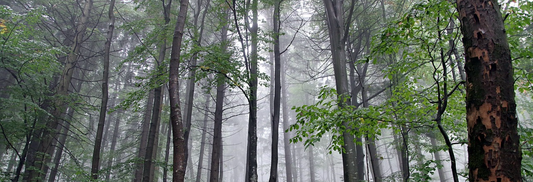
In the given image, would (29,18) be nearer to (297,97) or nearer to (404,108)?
(404,108)

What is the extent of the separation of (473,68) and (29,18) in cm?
969

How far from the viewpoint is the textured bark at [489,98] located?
91.5 inches

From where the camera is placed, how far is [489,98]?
2469 mm

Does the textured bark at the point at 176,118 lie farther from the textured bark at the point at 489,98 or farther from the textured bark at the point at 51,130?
the textured bark at the point at 51,130

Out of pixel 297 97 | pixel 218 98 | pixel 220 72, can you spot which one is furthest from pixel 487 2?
pixel 297 97

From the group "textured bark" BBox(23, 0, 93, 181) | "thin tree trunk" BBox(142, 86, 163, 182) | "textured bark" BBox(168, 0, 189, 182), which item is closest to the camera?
"textured bark" BBox(168, 0, 189, 182)

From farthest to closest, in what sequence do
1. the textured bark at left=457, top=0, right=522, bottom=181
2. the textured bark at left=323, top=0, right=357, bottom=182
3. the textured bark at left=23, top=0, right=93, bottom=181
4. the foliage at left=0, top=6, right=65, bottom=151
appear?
the textured bark at left=23, top=0, right=93, bottom=181 < the foliage at left=0, top=6, right=65, bottom=151 < the textured bark at left=323, top=0, right=357, bottom=182 < the textured bark at left=457, top=0, right=522, bottom=181

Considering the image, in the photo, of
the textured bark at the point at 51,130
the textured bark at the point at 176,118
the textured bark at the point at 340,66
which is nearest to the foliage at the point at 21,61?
the textured bark at the point at 51,130

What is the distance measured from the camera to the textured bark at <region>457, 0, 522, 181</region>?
7.63ft

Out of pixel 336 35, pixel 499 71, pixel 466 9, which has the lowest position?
pixel 499 71

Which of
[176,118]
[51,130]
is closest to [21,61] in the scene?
[51,130]

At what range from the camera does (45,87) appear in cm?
862

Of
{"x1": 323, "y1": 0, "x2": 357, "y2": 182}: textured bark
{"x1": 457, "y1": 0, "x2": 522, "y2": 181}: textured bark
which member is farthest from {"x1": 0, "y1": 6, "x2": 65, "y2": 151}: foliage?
{"x1": 457, "y1": 0, "x2": 522, "y2": 181}: textured bark

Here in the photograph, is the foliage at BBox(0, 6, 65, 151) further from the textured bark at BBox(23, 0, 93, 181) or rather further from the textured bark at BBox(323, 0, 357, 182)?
the textured bark at BBox(323, 0, 357, 182)
